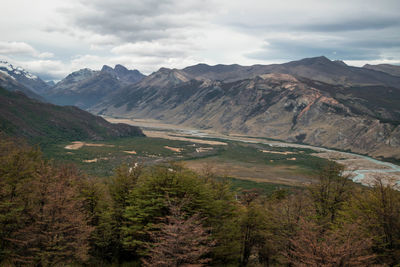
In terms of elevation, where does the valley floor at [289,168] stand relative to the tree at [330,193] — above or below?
below

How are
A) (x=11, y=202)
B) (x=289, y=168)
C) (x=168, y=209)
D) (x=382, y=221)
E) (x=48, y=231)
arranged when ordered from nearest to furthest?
(x=48, y=231)
(x=11, y=202)
(x=382, y=221)
(x=168, y=209)
(x=289, y=168)

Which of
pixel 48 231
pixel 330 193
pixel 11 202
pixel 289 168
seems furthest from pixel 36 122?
pixel 330 193

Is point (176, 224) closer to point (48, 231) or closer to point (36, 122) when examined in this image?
point (48, 231)

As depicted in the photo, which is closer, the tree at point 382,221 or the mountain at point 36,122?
the tree at point 382,221

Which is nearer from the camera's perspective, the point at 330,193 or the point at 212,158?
the point at 330,193

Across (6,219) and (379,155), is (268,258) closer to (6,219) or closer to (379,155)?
(6,219)

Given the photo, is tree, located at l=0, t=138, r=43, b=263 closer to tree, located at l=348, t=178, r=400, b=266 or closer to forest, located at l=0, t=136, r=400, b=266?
forest, located at l=0, t=136, r=400, b=266

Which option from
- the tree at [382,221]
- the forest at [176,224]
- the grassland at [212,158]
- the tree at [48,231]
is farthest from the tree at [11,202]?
the grassland at [212,158]

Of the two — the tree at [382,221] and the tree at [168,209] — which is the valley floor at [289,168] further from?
the tree at [382,221]

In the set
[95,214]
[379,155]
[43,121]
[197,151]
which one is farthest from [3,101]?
[379,155]

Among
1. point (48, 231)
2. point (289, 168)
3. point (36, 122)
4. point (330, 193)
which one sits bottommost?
point (289, 168)
